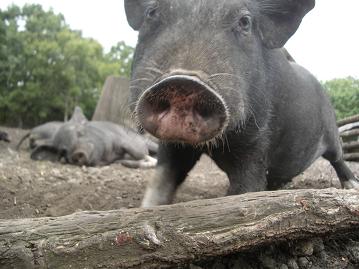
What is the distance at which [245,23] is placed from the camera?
255 cm

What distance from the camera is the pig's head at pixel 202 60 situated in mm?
1876

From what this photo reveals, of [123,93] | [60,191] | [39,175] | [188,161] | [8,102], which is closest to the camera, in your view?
[188,161]

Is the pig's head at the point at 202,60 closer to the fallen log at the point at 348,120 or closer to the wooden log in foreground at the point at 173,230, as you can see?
the wooden log in foreground at the point at 173,230

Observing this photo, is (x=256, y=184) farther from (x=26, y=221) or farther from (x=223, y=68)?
(x=26, y=221)

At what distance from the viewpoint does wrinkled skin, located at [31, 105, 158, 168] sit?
794 centimetres

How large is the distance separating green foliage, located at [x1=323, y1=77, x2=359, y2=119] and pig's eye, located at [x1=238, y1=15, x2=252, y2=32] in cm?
82

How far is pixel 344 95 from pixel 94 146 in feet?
18.0

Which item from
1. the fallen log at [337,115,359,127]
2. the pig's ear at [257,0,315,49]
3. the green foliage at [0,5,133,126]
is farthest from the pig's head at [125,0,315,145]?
the green foliage at [0,5,133,126]

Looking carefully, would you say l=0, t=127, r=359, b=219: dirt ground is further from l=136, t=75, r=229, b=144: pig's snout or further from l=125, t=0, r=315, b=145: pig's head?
l=136, t=75, r=229, b=144: pig's snout

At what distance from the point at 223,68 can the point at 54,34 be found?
17880 mm

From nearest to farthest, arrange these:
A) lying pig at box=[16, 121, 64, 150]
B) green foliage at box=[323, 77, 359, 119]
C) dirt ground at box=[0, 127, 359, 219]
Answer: green foliage at box=[323, 77, 359, 119] < dirt ground at box=[0, 127, 359, 219] < lying pig at box=[16, 121, 64, 150]

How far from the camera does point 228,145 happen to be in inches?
109

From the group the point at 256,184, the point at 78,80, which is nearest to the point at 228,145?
the point at 256,184

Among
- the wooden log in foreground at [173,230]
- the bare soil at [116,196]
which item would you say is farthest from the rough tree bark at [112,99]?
the wooden log in foreground at [173,230]
